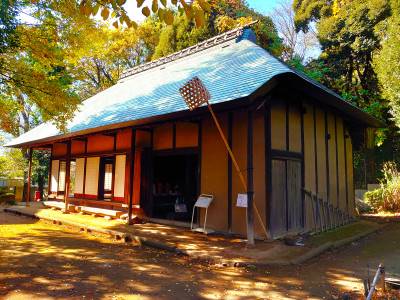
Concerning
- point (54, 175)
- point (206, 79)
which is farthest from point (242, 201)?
point (54, 175)

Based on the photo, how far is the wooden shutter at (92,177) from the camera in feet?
39.7

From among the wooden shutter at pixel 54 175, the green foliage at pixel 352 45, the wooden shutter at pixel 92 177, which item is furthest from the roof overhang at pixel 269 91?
the green foliage at pixel 352 45

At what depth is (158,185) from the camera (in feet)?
36.6

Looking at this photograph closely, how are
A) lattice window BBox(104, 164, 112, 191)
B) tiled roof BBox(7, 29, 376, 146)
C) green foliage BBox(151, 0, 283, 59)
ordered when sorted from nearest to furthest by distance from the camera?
tiled roof BBox(7, 29, 376, 146) → lattice window BBox(104, 164, 112, 191) → green foliage BBox(151, 0, 283, 59)

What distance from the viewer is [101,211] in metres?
10.8

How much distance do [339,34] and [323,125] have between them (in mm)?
9376

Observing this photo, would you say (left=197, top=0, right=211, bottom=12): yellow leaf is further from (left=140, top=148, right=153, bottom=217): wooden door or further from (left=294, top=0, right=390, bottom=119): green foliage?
(left=294, top=0, right=390, bottom=119): green foliage

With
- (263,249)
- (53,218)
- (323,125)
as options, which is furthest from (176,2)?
(53,218)

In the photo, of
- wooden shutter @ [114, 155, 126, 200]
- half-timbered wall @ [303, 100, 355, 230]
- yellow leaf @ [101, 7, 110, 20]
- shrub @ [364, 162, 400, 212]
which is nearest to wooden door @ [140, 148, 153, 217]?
wooden shutter @ [114, 155, 126, 200]

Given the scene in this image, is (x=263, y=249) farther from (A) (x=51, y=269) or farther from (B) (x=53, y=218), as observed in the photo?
(B) (x=53, y=218)

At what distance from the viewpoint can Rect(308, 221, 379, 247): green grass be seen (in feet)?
24.4

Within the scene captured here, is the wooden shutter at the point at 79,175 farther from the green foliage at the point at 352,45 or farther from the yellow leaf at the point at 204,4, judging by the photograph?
the green foliage at the point at 352,45

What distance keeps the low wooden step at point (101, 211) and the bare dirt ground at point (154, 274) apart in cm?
276

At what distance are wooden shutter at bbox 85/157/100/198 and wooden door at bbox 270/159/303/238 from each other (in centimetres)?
704
